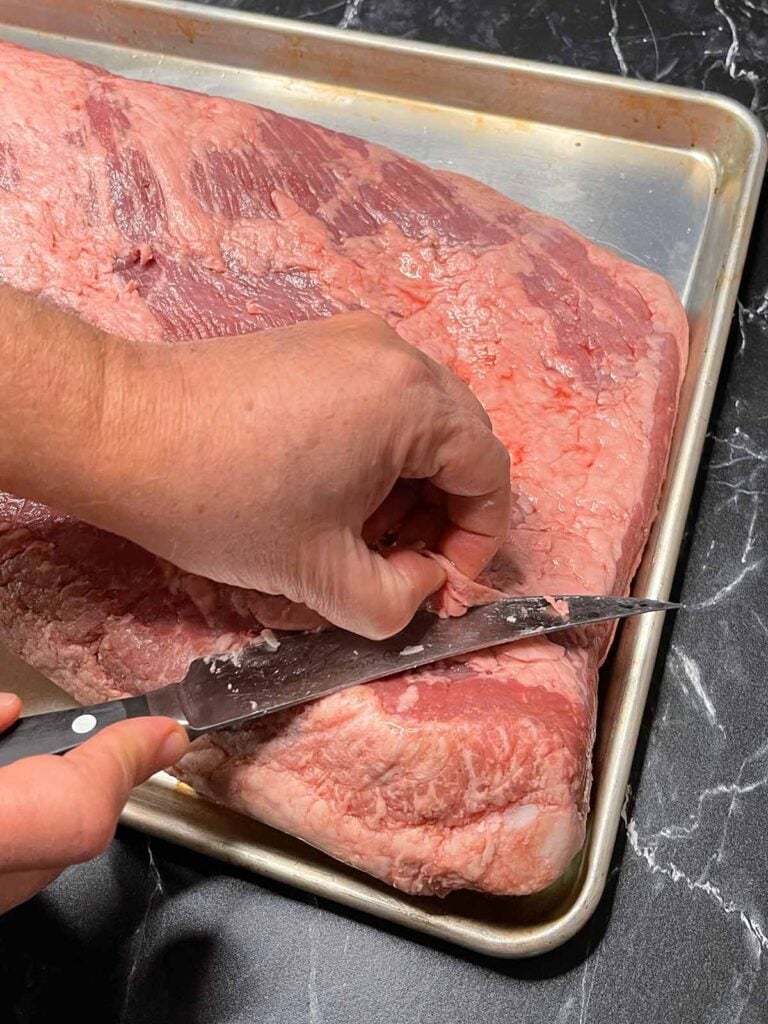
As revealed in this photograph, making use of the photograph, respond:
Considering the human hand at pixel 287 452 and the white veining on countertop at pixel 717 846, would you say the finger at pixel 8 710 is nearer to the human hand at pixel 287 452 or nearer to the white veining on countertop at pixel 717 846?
the human hand at pixel 287 452

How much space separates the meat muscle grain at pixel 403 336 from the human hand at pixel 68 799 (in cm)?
30

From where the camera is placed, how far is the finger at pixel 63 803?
106 centimetres

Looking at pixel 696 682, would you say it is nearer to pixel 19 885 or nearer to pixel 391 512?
pixel 391 512

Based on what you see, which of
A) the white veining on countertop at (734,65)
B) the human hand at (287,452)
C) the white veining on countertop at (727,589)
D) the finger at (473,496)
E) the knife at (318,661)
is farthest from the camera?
the white veining on countertop at (734,65)

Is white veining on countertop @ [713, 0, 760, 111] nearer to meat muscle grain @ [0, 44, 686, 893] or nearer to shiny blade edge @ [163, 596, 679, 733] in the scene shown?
meat muscle grain @ [0, 44, 686, 893]

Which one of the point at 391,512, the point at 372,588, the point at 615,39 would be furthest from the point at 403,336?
the point at 615,39

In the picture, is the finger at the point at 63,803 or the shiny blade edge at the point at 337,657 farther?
the shiny blade edge at the point at 337,657

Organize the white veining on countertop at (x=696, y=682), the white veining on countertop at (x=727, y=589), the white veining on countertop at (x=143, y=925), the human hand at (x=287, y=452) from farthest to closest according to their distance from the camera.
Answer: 1. the white veining on countertop at (x=727, y=589)
2. the white veining on countertop at (x=696, y=682)
3. the white veining on countertop at (x=143, y=925)
4. the human hand at (x=287, y=452)

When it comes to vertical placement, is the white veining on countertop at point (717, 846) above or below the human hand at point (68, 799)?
below

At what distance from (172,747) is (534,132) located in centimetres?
192

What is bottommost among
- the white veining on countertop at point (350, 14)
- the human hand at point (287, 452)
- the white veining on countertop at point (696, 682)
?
the white veining on countertop at point (696, 682)

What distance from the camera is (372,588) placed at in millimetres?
1309

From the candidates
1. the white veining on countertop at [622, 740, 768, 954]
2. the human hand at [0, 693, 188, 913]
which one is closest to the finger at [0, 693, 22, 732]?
the human hand at [0, 693, 188, 913]

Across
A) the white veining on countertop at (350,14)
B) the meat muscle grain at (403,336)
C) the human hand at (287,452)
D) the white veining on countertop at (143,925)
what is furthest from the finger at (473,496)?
the white veining on countertop at (350,14)
